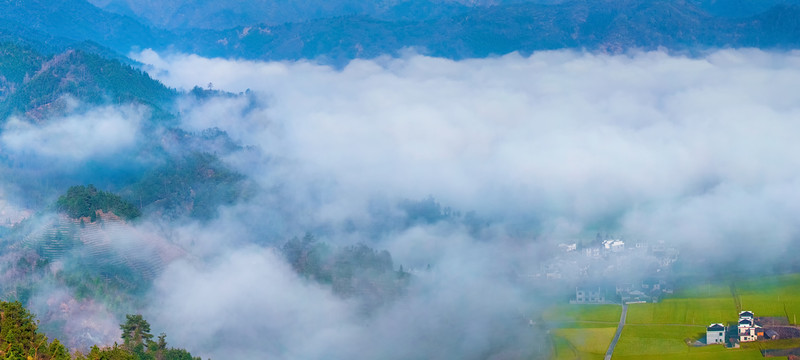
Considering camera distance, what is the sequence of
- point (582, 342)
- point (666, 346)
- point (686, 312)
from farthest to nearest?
point (686, 312), point (582, 342), point (666, 346)

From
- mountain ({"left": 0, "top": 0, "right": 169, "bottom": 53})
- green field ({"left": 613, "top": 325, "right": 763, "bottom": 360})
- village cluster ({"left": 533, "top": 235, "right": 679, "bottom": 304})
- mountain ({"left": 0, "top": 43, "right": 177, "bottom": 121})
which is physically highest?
mountain ({"left": 0, "top": 0, "right": 169, "bottom": 53})

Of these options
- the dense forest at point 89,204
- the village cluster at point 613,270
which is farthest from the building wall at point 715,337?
the dense forest at point 89,204

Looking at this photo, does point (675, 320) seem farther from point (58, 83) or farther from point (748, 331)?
point (58, 83)

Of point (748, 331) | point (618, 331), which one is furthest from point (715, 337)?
point (618, 331)

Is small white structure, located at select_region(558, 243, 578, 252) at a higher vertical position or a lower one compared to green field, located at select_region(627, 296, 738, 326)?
higher

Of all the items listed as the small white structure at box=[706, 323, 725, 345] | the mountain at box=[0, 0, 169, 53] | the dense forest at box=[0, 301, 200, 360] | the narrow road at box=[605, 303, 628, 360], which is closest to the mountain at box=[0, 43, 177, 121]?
the mountain at box=[0, 0, 169, 53]

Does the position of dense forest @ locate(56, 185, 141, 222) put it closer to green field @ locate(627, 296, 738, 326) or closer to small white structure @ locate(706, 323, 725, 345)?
green field @ locate(627, 296, 738, 326)

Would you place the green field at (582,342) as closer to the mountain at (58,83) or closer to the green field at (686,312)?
the green field at (686,312)
